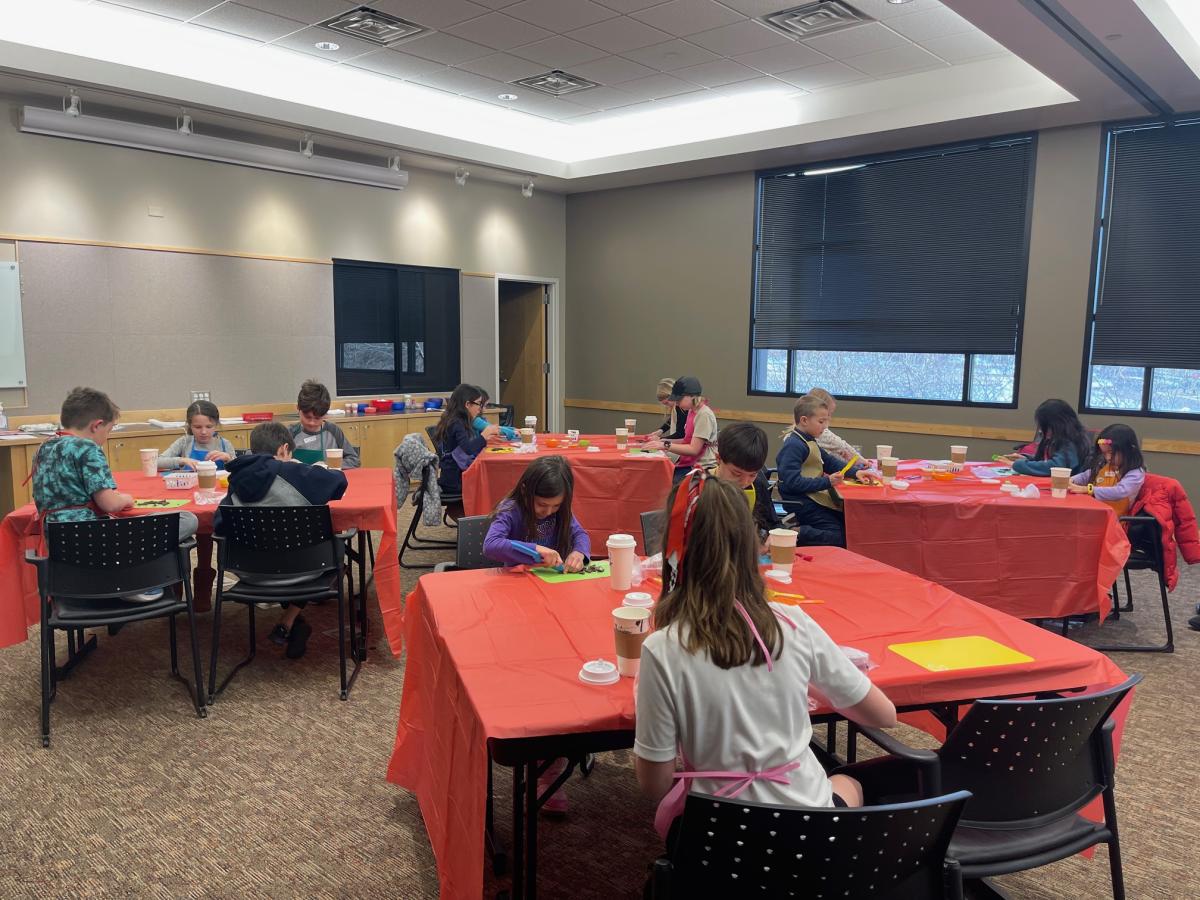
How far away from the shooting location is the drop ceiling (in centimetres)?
540

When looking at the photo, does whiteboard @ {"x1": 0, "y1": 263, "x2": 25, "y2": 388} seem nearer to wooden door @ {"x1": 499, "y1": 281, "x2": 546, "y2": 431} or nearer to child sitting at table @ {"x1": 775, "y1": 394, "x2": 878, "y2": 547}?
wooden door @ {"x1": 499, "y1": 281, "x2": 546, "y2": 431}

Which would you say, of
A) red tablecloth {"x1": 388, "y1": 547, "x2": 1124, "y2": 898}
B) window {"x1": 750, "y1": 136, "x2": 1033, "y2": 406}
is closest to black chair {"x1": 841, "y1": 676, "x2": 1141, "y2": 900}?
red tablecloth {"x1": 388, "y1": 547, "x2": 1124, "y2": 898}

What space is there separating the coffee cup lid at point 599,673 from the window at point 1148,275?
20.9ft

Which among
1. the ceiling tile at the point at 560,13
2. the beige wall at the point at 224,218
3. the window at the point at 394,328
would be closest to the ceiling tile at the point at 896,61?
the ceiling tile at the point at 560,13

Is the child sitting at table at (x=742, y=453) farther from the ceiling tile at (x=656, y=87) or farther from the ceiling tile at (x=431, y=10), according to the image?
the ceiling tile at (x=656, y=87)

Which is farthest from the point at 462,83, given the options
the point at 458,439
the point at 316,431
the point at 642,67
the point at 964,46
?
the point at 964,46

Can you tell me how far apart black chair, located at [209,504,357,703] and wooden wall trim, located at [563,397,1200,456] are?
18.6ft

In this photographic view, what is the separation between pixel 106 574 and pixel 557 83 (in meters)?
5.68

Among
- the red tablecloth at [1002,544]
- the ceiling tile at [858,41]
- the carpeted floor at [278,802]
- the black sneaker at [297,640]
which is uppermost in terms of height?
the ceiling tile at [858,41]

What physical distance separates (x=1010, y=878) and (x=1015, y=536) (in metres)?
2.17

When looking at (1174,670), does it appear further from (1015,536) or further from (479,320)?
(479,320)

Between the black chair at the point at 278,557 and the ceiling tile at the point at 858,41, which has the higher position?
the ceiling tile at the point at 858,41

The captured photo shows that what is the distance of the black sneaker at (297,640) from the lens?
3992 millimetres

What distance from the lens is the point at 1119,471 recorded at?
442 cm
